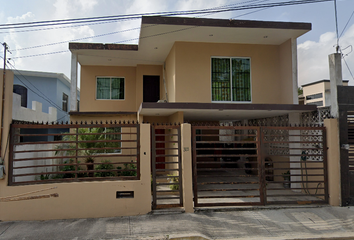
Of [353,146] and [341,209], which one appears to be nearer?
[341,209]

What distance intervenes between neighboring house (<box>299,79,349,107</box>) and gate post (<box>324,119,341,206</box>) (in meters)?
17.7

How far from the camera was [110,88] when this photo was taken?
13742 mm

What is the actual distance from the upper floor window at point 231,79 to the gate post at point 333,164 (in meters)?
3.83

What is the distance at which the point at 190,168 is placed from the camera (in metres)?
6.01

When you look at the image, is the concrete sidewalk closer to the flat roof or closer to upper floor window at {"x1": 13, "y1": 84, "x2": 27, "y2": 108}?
the flat roof

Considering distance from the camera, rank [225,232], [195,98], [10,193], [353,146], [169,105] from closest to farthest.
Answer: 1. [225,232]
2. [10,193]
3. [353,146]
4. [169,105]
5. [195,98]

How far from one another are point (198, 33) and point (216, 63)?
1473 millimetres

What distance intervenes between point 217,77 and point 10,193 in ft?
25.3

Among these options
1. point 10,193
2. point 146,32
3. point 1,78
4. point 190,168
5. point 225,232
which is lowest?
point 225,232

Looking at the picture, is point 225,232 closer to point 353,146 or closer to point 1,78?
point 353,146

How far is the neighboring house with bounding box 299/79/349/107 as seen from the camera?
2298cm

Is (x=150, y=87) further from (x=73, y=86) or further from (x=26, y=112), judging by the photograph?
(x=26, y=112)

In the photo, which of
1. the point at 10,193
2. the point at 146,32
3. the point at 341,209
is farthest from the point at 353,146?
the point at 10,193

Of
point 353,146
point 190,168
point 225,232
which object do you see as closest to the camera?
point 225,232
